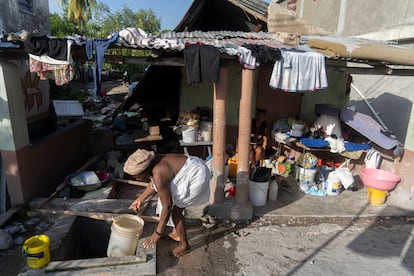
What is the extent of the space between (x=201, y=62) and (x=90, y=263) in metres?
3.25

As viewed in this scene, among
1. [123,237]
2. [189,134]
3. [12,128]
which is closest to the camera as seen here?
[123,237]

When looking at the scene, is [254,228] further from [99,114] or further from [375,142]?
[99,114]

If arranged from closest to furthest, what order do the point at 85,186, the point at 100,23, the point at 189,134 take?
1. the point at 85,186
2. the point at 189,134
3. the point at 100,23

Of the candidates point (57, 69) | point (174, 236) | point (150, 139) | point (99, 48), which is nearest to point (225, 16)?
point (150, 139)

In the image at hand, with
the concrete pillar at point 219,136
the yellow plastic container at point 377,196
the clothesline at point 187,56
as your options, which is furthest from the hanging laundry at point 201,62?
the yellow plastic container at point 377,196

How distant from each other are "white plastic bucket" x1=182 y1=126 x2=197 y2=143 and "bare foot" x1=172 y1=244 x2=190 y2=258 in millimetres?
3007

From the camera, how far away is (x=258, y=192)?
5148mm

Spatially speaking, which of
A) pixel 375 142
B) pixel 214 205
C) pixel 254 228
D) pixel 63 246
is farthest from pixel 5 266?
pixel 375 142

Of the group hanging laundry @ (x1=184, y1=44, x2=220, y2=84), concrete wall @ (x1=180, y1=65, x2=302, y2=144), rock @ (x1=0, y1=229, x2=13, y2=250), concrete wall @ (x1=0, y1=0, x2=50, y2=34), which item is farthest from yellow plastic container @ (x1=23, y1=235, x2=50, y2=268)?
concrete wall @ (x1=0, y1=0, x2=50, y2=34)

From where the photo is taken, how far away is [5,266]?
375 cm

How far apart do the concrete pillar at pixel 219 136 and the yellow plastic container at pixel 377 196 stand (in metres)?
3.32

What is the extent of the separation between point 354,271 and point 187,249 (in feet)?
7.83

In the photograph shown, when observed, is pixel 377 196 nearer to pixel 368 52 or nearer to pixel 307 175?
pixel 307 175

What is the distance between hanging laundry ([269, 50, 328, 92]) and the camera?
455 centimetres
